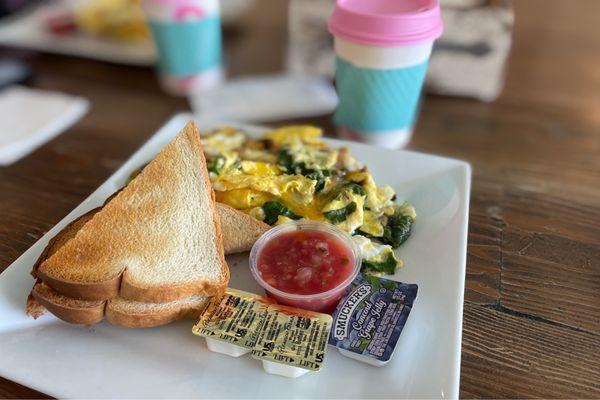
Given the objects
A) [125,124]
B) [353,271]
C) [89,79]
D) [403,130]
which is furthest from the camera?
[89,79]

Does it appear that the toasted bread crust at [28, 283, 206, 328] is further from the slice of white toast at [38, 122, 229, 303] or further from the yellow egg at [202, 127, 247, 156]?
the yellow egg at [202, 127, 247, 156]

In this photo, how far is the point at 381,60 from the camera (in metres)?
1.60

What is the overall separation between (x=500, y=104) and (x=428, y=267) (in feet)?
3.72

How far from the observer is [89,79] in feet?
7.68

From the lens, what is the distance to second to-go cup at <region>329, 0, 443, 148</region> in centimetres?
154

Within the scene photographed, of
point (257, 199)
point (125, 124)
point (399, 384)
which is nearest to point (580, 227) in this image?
point (399, 384)

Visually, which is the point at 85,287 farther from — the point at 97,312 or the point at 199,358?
the point at 199,358

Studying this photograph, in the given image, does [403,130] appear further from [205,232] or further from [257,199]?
[205,232]

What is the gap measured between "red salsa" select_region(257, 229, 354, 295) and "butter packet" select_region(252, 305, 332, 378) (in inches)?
2.6

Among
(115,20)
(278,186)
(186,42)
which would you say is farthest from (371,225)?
(115,20)

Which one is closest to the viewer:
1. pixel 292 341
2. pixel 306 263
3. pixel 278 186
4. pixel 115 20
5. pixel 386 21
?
pixel 292 341

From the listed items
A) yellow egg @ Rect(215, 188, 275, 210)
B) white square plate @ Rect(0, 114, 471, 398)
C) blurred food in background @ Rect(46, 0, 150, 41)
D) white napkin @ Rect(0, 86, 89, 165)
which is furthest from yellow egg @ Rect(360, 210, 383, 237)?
blurred food in background @ Rect(46, 0, 150, 41)

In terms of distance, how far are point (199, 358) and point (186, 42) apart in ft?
4.50

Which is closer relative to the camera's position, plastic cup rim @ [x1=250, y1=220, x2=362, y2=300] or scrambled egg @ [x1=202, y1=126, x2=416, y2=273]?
plastic cup rim @ [x1=250, y1=220, x2=362, y2=300]
